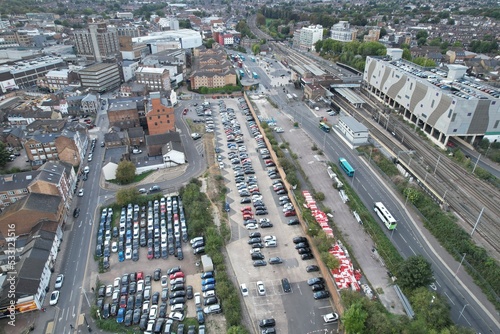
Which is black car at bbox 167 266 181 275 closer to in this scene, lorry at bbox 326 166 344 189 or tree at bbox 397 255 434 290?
tree at bbox 397 255 434 290

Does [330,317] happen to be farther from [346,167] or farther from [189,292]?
[346,167]

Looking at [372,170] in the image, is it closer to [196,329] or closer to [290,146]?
[290,146]

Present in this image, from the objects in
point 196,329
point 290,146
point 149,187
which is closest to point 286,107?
point 290,146

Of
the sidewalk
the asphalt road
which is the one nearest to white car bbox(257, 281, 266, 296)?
the sidewalk

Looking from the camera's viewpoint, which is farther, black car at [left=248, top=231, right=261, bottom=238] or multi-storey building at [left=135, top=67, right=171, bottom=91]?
multi-storey building at [left=135, top=67, right=171, bottom=91]

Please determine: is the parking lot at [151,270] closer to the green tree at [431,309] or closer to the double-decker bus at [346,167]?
the green tree at [431,309]

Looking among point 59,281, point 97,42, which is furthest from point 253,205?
point 97,42
